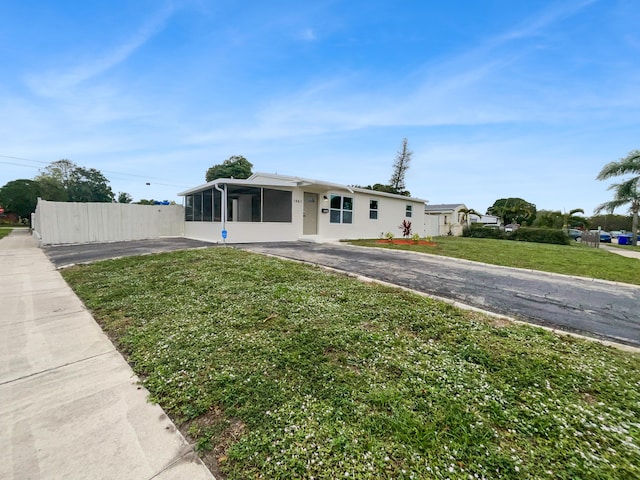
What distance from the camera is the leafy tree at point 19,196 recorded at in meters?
25.7

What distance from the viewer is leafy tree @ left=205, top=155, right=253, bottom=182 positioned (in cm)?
3322

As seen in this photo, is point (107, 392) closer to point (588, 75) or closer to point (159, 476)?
point (159, 476)

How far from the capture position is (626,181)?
17.2 m

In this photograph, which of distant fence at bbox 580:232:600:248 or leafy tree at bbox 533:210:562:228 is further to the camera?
leafy tree at bbox 533:210:562:228

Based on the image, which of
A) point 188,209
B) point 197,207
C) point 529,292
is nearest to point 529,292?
point 529,292

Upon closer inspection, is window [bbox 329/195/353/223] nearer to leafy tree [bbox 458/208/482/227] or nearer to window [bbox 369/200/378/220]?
window [bbox 369/200/378/220]

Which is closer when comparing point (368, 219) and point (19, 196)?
point (368, 219)

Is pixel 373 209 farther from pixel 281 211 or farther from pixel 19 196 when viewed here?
pixel 19 196

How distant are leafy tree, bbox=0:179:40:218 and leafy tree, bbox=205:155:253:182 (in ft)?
55.6

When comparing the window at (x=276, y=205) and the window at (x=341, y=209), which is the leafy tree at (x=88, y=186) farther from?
the window at (x=341, y=209)

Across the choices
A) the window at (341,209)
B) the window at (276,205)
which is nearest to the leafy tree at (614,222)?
the window at (341,209)

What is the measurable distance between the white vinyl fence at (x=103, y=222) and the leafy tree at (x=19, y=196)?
18.3 m

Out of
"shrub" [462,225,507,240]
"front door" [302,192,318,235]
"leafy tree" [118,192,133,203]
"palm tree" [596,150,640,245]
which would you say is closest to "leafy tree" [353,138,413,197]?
"shrub" [462,225,507,240]

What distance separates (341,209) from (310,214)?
189cm
